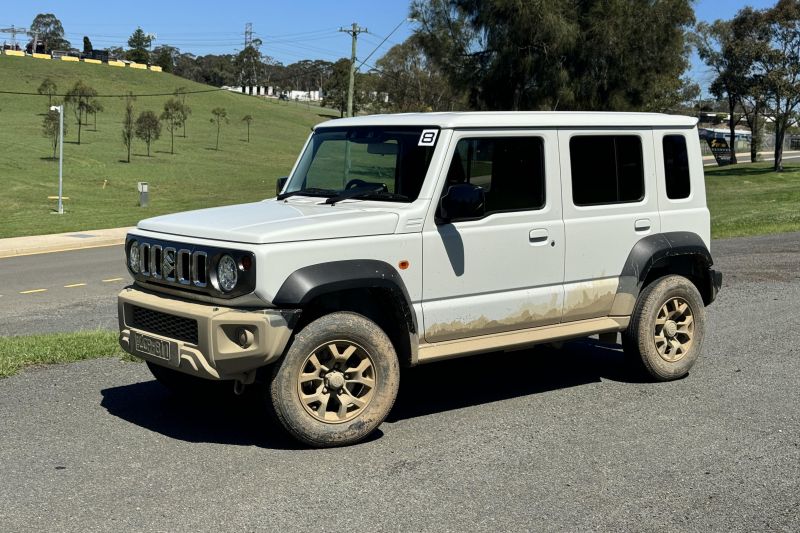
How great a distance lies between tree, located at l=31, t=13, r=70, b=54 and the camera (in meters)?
166

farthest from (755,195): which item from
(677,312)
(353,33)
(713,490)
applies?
(713,490)

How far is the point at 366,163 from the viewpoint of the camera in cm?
672

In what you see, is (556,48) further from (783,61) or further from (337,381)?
(337,381)

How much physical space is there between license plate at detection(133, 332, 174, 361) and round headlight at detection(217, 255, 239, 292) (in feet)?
1.68

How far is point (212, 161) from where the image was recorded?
219 ft

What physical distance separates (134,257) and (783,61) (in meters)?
54.5

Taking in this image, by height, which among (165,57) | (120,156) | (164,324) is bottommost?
(164,324)

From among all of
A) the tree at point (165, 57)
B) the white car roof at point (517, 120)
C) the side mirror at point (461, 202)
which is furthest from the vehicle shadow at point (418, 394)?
the tree at point (165, 57)

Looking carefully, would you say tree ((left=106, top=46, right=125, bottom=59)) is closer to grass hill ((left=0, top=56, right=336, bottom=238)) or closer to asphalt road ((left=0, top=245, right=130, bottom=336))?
grass hill ((left=0, top=56, right=336, bottom=238))

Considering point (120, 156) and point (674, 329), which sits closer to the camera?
point (674, 329)

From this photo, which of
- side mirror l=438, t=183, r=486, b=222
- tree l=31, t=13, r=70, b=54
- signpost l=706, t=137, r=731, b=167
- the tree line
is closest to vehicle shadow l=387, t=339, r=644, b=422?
side mirror l=438, t=183, r=486, b=222

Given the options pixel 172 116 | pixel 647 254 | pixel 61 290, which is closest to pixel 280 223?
pixel 647 254

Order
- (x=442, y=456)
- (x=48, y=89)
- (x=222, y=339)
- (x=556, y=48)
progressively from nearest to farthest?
(x=222, y=339) → (x=442, y=456) → (x=556, y=48) → (x=48, y=89)

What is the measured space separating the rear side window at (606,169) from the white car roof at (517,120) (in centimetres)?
12
